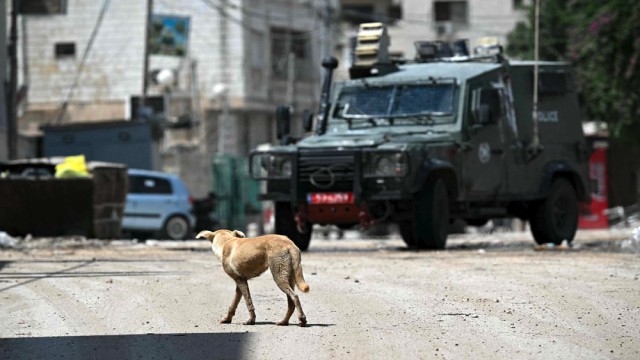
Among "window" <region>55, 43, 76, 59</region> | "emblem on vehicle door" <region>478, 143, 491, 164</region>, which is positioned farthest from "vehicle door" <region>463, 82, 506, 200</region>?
"window" <region>55, 43, 76, 59</region>

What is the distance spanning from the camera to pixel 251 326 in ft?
34.0

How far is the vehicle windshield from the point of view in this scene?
20.0m

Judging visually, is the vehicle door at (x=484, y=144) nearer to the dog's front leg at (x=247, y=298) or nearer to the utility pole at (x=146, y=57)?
the dog's front leg at (x=247, y=298)

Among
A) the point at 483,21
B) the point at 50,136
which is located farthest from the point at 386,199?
the point at 483,21

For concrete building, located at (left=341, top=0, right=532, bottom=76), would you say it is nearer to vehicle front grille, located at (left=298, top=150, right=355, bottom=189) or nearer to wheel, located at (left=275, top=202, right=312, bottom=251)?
wheel, located at (left=275, top=202, right=312, bottom=251)

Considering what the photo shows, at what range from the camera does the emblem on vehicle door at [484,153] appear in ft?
66.4

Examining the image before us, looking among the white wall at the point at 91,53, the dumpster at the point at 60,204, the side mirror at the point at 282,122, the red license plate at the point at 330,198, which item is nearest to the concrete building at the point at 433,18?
the white wall at the point at 91,53

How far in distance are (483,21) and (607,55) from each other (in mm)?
29131

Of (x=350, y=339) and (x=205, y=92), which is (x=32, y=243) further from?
(x=205, y=92)

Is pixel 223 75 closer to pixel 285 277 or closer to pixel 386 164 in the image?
pixel 386 164

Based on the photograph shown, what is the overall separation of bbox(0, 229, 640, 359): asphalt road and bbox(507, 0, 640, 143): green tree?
15.0 metres

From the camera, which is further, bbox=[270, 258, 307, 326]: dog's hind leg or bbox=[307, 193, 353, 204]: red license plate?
bbox=[307, 193, 353, 204]: red license plate

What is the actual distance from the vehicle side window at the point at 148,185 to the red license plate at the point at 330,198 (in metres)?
12.7

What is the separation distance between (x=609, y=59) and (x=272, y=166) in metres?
15.7
